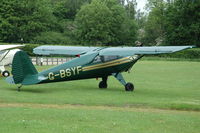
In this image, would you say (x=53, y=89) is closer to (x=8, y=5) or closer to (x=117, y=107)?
(x=117, y=107)

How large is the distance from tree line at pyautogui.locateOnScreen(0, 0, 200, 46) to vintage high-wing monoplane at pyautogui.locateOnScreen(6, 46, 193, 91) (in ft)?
188

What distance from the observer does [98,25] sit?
278 ft

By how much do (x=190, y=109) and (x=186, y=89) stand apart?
23.7 feet

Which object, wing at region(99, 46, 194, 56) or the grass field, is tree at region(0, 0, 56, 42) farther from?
wing at region(99, 46, 194, 56)

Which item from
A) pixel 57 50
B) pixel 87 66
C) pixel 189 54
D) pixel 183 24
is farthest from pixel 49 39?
pixel 87 66

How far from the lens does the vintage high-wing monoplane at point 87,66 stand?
64.3 ft

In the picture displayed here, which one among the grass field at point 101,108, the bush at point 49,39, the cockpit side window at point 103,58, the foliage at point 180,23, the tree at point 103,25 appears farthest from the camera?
the tree at point 103,25

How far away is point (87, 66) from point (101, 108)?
5.19 m

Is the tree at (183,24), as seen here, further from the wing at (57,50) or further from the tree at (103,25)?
the wing at (57,50)

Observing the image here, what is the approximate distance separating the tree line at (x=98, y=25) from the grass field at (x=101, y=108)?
2039 inches

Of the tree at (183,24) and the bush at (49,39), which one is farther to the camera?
the tree at (183,24)

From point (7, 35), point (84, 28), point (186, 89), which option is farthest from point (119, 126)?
point (84, 28)

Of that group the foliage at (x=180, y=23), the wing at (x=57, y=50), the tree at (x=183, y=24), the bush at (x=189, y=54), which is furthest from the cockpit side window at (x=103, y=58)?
the tree at (x=183, y=24)

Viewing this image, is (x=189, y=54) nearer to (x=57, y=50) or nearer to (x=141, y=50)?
(x=57, y=50)
